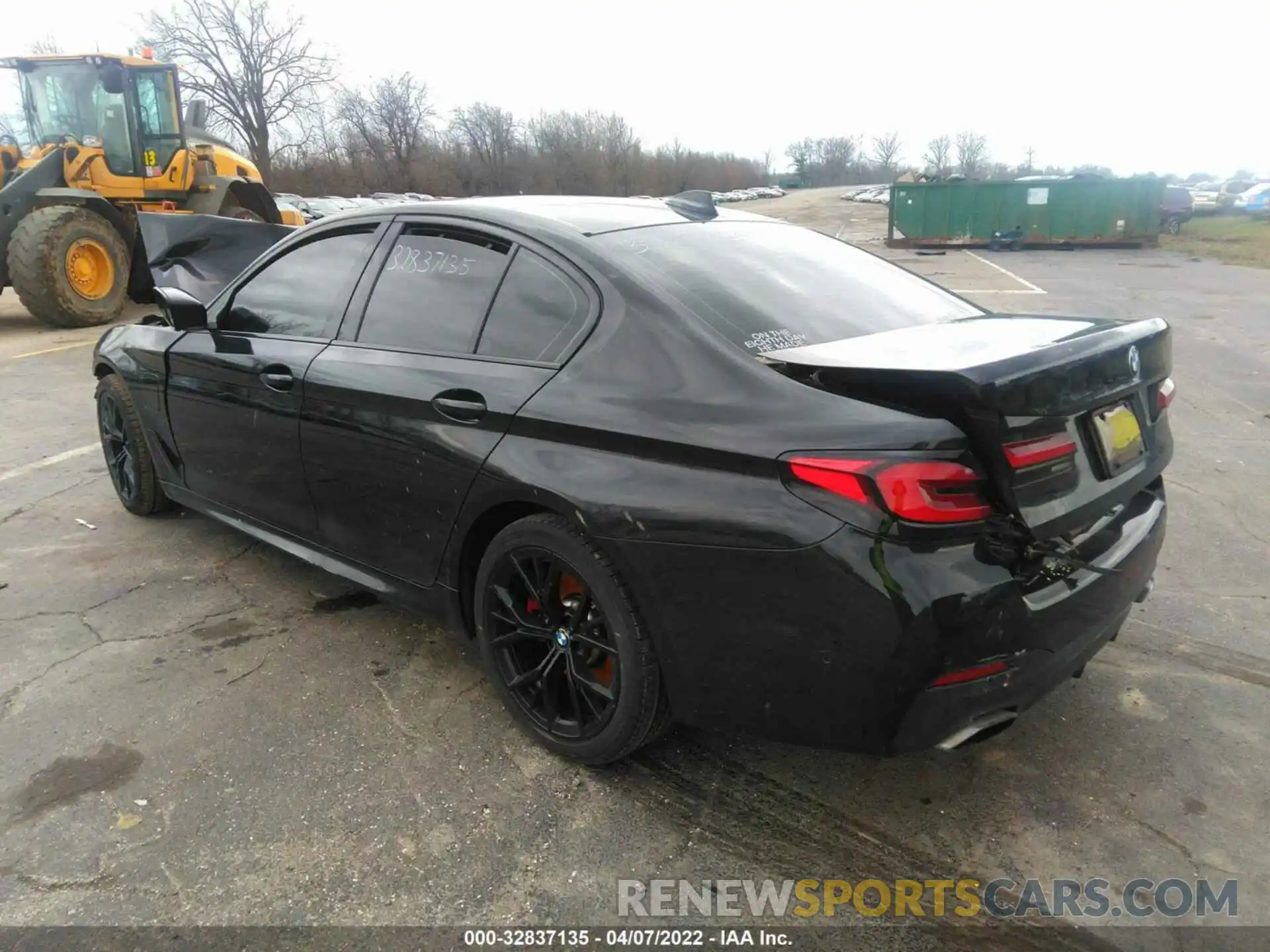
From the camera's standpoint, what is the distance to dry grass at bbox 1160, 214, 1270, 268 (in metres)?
20.6

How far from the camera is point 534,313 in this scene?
2643mm

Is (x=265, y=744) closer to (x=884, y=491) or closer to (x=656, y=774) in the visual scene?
(x=656, y=774)

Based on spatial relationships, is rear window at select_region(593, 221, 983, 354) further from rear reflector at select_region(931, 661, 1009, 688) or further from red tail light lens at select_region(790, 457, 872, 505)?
rear reflector at select_region(931, 661, 1009, 688)

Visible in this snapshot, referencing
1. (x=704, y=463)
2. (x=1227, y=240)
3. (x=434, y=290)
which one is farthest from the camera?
(x=1227, y=240)

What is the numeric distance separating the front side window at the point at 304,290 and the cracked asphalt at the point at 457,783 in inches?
45.7

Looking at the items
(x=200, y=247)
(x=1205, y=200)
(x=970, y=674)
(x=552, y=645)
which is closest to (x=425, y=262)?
(x=552, y=645)

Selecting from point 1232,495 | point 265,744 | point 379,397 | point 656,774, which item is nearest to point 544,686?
point 656,774

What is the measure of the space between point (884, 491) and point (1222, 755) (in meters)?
1.59

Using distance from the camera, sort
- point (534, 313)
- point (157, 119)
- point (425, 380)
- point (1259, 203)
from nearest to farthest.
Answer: point (534, 313), point (425, 380), point (157, 119), point (1259, 203)

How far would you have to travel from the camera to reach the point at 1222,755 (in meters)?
2.59

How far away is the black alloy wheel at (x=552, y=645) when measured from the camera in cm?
246

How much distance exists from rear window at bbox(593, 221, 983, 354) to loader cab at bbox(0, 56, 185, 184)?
1232cm

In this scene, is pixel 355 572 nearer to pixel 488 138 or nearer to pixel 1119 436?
pixel 1119 436

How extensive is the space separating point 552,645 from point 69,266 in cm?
1151
